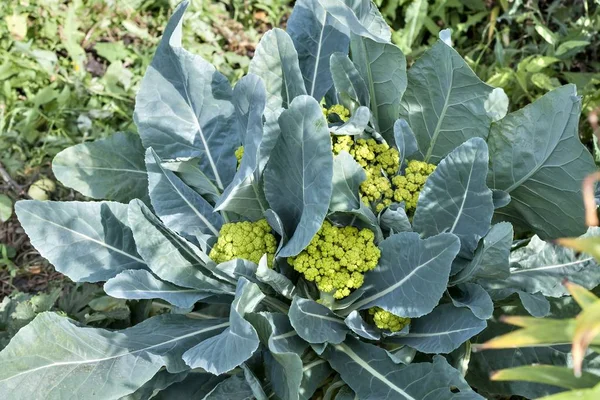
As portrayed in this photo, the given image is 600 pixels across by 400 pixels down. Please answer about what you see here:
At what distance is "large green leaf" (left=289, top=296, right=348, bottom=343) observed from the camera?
5.96 feet

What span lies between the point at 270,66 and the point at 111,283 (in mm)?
853

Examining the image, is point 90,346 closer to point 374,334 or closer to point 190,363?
point 190,363

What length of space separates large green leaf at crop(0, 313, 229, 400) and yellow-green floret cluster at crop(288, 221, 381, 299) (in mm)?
441

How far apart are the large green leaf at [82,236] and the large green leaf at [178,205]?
17 cm

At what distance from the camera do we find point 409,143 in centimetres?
204

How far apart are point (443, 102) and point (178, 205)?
3.04 ft

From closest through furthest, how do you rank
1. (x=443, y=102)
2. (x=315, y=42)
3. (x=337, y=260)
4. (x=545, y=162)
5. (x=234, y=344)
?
(x=234, y=344) < (x=337, y=260) < (x=545, y=162) < (x=443, y=102) < (x=315, y=42)

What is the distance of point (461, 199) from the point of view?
1.88 m

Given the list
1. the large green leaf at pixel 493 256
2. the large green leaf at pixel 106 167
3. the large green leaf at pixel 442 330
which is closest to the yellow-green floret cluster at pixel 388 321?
the large green leaf at pixel 442 330

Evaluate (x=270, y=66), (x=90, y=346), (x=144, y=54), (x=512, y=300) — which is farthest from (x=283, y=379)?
(x=144, y=54)

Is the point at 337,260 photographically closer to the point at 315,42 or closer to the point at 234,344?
the point at 234,344

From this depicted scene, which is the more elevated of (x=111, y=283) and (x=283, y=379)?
(x=111, y=283)

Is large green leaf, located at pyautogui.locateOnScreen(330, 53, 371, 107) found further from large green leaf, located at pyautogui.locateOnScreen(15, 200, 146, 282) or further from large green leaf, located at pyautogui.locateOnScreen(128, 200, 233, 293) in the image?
large green leaf, located at pyautogui.locateOnScreen(15, 200, 146, 282)

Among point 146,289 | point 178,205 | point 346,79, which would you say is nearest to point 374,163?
point 346,79
